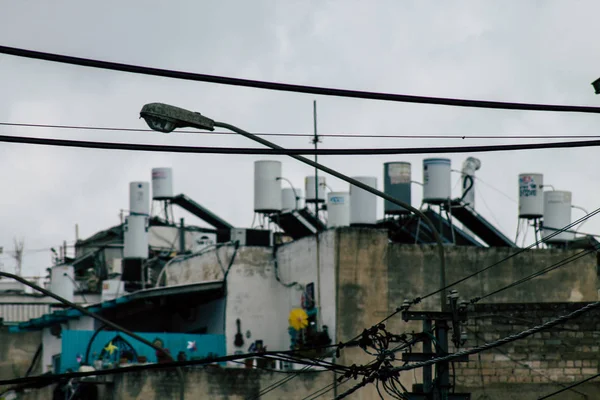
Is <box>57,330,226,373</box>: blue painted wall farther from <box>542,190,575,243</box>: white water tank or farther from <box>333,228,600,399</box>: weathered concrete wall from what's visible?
<box>542,190,575,243</box>: white water tank

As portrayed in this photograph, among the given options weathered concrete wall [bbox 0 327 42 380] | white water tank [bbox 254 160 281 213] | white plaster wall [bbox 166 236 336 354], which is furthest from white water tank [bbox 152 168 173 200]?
white plaster wall [bbox 166 236 336 354]

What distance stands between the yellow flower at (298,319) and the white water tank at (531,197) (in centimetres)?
1239

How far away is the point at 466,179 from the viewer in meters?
51.4

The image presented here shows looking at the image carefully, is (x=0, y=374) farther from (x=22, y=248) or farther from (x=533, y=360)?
(x=22, y=248)

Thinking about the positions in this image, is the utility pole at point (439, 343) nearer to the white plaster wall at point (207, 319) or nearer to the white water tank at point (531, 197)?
the white plaster wall at point (207, 319)

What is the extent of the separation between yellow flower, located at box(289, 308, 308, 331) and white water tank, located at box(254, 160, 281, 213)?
821 cm

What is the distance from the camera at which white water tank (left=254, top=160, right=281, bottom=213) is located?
4953cm

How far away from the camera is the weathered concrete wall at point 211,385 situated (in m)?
39.8

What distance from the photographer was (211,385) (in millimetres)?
Answer: 40000

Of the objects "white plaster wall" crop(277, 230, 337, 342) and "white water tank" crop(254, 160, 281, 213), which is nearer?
"white plaster wall" crop(277, 230, 337, 342)

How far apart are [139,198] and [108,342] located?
20.8 m

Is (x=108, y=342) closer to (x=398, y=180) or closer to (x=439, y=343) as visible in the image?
(x=398, y=180)

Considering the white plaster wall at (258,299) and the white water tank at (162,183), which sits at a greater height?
the white water tank at (162,183)

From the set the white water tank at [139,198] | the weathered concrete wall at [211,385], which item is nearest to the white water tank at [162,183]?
the white water tank at [139,198]
